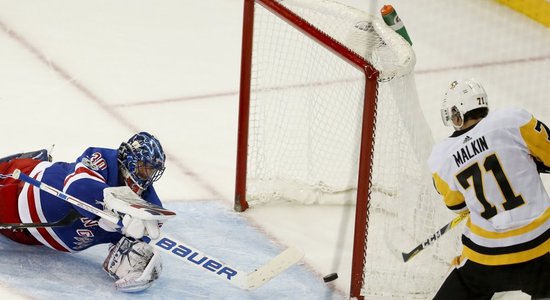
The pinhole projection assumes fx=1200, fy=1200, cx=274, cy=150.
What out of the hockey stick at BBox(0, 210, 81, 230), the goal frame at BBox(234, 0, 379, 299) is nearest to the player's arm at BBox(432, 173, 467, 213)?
the goal frame at BBox(234, 0, 379, 299)

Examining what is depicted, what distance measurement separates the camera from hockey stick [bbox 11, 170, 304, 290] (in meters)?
3.50

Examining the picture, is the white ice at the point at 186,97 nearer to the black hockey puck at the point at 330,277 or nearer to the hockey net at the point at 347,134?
the black hockey puck at the point at 330,277

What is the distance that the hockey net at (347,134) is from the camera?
3582 mm

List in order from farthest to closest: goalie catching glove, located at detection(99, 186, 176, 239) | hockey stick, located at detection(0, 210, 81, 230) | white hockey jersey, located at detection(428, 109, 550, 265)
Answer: hockey stick, located at detection(0, 210, 81, 230) < goalie catching glove, located at detection(99, 186, 176, 239) < white hockey jersey, located at detection(428, 109, 550, 265)

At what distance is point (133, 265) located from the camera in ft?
12.0

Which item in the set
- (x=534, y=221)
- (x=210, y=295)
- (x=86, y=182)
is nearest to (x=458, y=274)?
(x=534, y=221)

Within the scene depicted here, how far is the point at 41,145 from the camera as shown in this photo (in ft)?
15.8

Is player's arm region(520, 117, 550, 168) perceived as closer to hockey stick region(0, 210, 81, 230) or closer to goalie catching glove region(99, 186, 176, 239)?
goalie catching glove region(99, 186, 176, 239)

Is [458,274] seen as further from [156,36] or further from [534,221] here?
[156,36]

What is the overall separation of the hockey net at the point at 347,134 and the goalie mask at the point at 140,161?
0.60 metres

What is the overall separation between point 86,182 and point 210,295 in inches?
21.1

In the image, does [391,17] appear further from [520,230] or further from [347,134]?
[520,230]

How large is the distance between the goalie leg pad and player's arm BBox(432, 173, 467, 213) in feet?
3.21

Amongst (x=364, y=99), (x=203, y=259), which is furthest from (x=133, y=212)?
(x=364, y=99)
